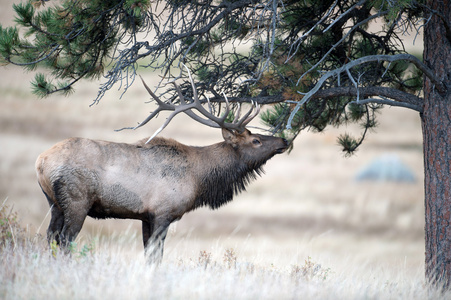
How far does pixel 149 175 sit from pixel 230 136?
1351 mm

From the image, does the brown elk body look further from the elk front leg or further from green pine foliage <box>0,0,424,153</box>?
green pine foliage <box>0,0,424,153</box>

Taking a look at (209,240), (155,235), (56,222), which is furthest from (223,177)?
(209,240)

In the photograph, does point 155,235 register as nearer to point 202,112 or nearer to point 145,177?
point 145,177

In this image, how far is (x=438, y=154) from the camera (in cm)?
713

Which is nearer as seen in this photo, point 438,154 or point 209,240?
point 438,154

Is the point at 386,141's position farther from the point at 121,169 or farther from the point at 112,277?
the point at 112,277

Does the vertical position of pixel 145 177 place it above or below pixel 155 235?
above

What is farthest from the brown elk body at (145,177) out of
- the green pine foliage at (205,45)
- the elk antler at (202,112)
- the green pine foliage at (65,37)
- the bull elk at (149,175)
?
the green pine foliage at (65,37)

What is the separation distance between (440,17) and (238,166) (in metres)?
3.23

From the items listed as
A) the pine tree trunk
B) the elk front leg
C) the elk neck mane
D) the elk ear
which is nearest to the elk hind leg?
Result: the elk front leg

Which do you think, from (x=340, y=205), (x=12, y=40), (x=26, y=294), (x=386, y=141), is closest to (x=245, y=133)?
(x=12, y=40)

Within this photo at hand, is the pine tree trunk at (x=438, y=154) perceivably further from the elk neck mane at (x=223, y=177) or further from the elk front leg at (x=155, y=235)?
the elk front leg at (x=155, y=235)

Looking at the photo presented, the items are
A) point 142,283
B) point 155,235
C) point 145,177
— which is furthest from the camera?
point 145,177

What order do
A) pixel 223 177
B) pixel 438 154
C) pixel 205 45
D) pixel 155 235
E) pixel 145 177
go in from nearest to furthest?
pixel 438 154 < pixel 155 235 < pixel 145 177 < pixel 223 177 < pixel 205 45
